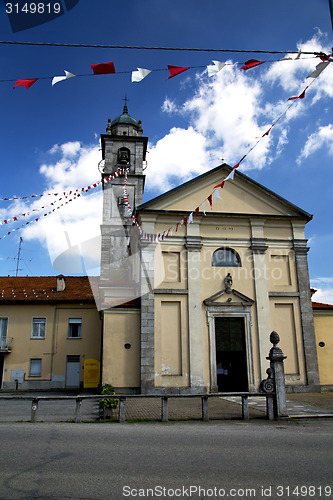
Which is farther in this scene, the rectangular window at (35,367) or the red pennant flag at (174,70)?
the rectangular window at (35,367)

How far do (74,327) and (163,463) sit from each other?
65.3ft

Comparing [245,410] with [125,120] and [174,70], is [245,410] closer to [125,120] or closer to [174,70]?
[174,70]

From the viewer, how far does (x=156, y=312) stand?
17750 mm

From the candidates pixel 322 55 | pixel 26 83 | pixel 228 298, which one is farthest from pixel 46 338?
pixel 322 55

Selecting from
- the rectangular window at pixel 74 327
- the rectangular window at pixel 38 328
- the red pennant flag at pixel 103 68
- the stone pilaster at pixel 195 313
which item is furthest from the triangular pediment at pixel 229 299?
the red pennant flag at pixel 103 68

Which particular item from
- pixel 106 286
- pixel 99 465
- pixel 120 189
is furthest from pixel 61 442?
pixel 120 189

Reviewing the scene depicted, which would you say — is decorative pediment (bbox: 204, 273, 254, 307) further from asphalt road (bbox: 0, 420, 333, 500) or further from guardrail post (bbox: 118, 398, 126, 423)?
asphalt road (bbox: 0, 420, 333, 500)

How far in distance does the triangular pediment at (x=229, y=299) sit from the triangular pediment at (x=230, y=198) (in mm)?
4032

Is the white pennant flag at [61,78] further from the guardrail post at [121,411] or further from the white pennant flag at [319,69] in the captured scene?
the guardrail post at [121,411]

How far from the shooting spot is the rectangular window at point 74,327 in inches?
969

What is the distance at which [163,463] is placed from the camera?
229 inches

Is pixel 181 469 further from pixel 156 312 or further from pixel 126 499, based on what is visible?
pixel 156 312

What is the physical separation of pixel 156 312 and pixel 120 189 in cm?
1358

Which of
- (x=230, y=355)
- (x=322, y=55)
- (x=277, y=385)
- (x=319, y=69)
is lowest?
(x=277, y=385)
